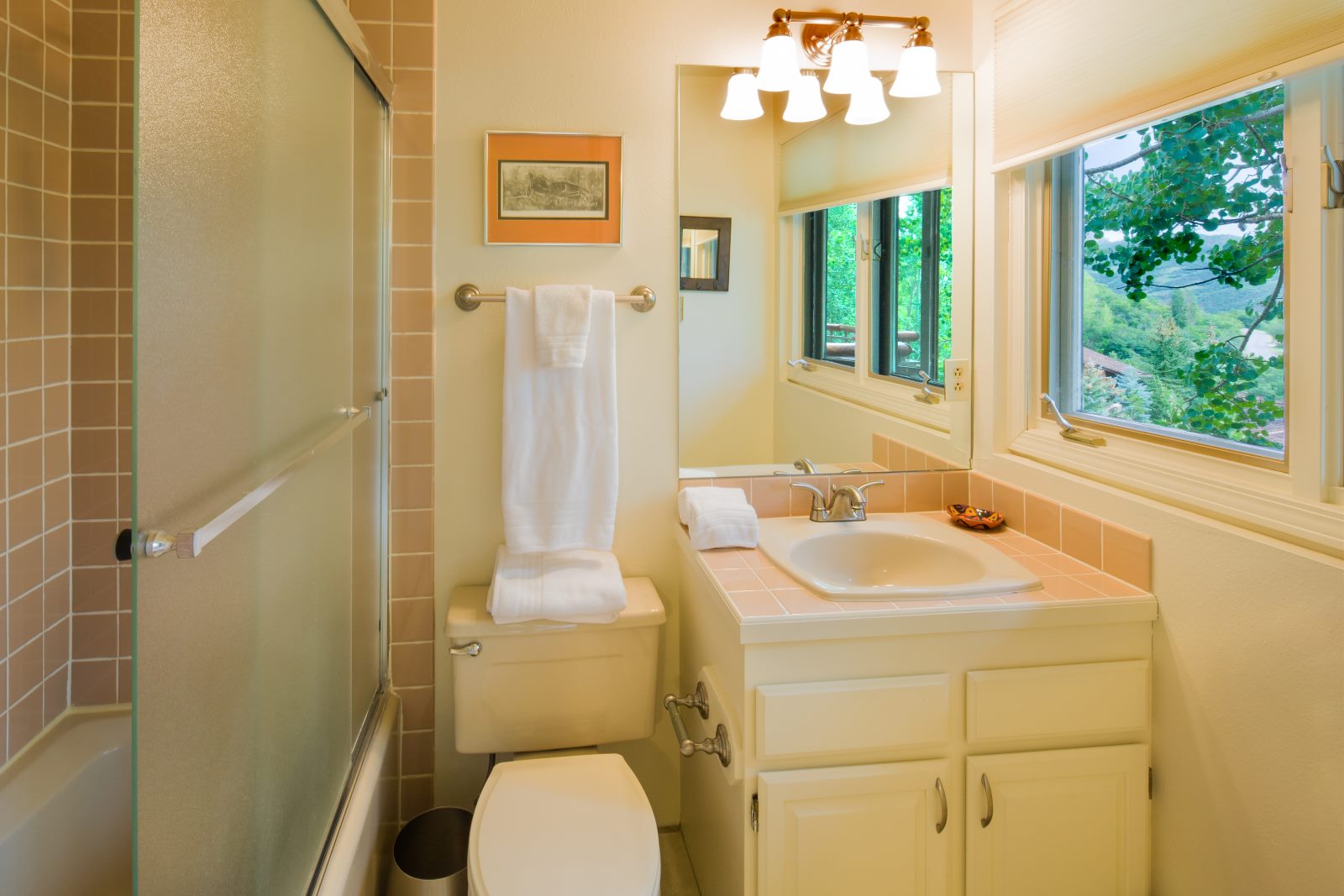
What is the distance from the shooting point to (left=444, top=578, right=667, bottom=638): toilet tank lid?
1.88 meters

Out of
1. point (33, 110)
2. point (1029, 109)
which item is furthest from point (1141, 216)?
point (33, 110)

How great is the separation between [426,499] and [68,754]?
826 mm

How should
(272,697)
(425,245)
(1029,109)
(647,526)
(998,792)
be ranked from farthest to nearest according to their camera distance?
1. (647,526)
2. (425,245)
3. (1029,109)
4. (998,792)
5. (272,697)

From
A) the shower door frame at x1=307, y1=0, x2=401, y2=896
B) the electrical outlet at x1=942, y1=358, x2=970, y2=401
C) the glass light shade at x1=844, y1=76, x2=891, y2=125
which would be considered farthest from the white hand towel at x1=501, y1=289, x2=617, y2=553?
the electrical outlet at x1=942, y1=358, x2=970, y2=401

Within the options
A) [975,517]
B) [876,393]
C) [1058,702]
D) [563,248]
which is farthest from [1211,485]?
[563,248]

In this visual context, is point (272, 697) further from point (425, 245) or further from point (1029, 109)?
point (1029, 109)

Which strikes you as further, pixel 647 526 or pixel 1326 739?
pixel 647 526

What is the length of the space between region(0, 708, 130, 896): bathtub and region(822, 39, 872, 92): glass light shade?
78.9 inches

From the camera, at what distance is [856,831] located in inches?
60.2

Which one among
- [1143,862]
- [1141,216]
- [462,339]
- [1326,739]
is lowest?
[1143,862]

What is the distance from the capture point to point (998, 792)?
5.14ft

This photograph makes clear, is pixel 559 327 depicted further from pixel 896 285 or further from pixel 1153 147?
pixel 1153 147

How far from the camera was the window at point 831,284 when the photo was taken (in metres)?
2.09

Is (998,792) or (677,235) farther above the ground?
(677,235)
